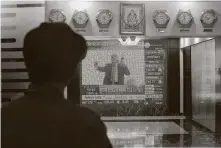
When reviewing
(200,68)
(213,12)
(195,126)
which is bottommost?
(195,126)

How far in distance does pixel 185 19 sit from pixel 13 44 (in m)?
1.40

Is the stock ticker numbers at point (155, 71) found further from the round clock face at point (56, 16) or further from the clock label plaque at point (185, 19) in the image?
the round clock face at point (56, 16)

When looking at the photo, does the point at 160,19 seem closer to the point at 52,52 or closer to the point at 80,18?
the point at 80,18

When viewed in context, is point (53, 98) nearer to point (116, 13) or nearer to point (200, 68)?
point (116, 13)

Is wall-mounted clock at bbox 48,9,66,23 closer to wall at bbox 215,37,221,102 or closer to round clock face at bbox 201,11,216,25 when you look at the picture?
round clock face at bbox 201,11,216,25

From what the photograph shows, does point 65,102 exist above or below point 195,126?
above

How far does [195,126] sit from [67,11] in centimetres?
193

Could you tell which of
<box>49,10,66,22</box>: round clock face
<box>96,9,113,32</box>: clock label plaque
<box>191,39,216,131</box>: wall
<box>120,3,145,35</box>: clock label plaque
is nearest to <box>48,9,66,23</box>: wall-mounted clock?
<box>49,10,66,22</box>: round clock face

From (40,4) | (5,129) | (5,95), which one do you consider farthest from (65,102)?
(40,4)

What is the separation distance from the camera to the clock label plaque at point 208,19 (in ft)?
7.67

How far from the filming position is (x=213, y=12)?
7.66 feet

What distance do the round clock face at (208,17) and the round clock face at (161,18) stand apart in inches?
9.0

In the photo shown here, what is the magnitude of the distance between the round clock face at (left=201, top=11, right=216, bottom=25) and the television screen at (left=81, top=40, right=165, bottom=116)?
83 centimetres

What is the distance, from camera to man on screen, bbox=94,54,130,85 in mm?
2930
